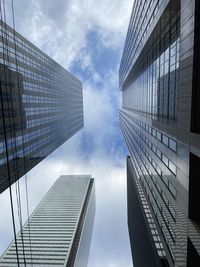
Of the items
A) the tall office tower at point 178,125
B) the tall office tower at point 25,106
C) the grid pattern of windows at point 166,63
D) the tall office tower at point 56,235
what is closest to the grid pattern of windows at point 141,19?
the tall office tower at point 178,125

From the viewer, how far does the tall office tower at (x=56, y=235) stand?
11544cm

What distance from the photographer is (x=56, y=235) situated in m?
137

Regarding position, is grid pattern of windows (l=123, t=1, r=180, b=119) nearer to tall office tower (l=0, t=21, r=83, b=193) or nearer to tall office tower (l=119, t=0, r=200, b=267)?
tall office tower (l=119, t=0, r=200, b=267)

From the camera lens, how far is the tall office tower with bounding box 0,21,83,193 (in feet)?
164

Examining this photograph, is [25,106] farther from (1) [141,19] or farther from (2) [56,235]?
(2) [56,235]

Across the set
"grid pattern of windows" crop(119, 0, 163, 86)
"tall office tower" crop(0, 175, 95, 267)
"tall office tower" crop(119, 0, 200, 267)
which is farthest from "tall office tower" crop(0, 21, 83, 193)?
"tall office tower" crop(0, 175, 95, 267)

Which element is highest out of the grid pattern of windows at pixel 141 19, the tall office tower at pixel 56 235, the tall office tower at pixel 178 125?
the grid pattern of windows at pixel 141 19

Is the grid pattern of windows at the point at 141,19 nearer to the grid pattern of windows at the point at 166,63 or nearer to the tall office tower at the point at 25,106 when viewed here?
the grid pattern of windows at the point at 166,63

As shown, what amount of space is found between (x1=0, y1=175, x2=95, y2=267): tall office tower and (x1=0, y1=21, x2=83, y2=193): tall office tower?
45.1 metres

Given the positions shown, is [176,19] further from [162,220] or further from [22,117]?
[22,117]

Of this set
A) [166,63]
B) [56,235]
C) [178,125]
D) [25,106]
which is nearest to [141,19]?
[166,63]

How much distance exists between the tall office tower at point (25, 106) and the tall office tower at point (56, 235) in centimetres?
4506

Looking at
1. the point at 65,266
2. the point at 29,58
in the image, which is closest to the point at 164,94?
the point at 29,58

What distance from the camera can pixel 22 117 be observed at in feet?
186
